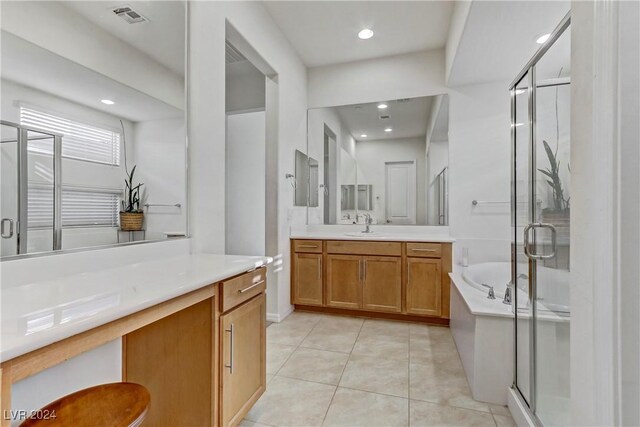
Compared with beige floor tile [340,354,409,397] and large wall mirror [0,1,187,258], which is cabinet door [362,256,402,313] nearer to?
beige floor tile [340,354,409,397]

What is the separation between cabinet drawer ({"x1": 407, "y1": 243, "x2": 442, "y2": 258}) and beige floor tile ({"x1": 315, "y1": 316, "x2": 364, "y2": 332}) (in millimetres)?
849

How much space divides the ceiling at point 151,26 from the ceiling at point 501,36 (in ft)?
6.09

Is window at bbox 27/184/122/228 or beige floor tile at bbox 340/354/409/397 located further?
beige floor tile at bbox 340/354/409/397

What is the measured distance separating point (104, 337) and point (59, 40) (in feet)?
3.76

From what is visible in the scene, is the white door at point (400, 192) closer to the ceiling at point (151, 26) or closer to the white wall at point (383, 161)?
the white wall at point (383, 161)

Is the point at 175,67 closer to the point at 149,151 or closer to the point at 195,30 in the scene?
the point at 195,30

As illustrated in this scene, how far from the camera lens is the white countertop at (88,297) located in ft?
2.17

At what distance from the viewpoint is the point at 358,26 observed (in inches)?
116

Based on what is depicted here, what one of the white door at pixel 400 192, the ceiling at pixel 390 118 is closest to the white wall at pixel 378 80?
the ceiling at pixel 390 118

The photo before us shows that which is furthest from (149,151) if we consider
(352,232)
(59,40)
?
(352,232)

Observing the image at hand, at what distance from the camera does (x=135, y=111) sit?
149 cm

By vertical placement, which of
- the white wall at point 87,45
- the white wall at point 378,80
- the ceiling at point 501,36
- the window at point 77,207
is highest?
the white wall at point 378,80

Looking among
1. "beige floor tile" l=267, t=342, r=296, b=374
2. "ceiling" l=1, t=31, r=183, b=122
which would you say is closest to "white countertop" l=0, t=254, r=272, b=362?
"ceiling" l=1, t=31, r=183, b=122

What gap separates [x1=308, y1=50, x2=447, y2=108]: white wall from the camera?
3.37 meters
